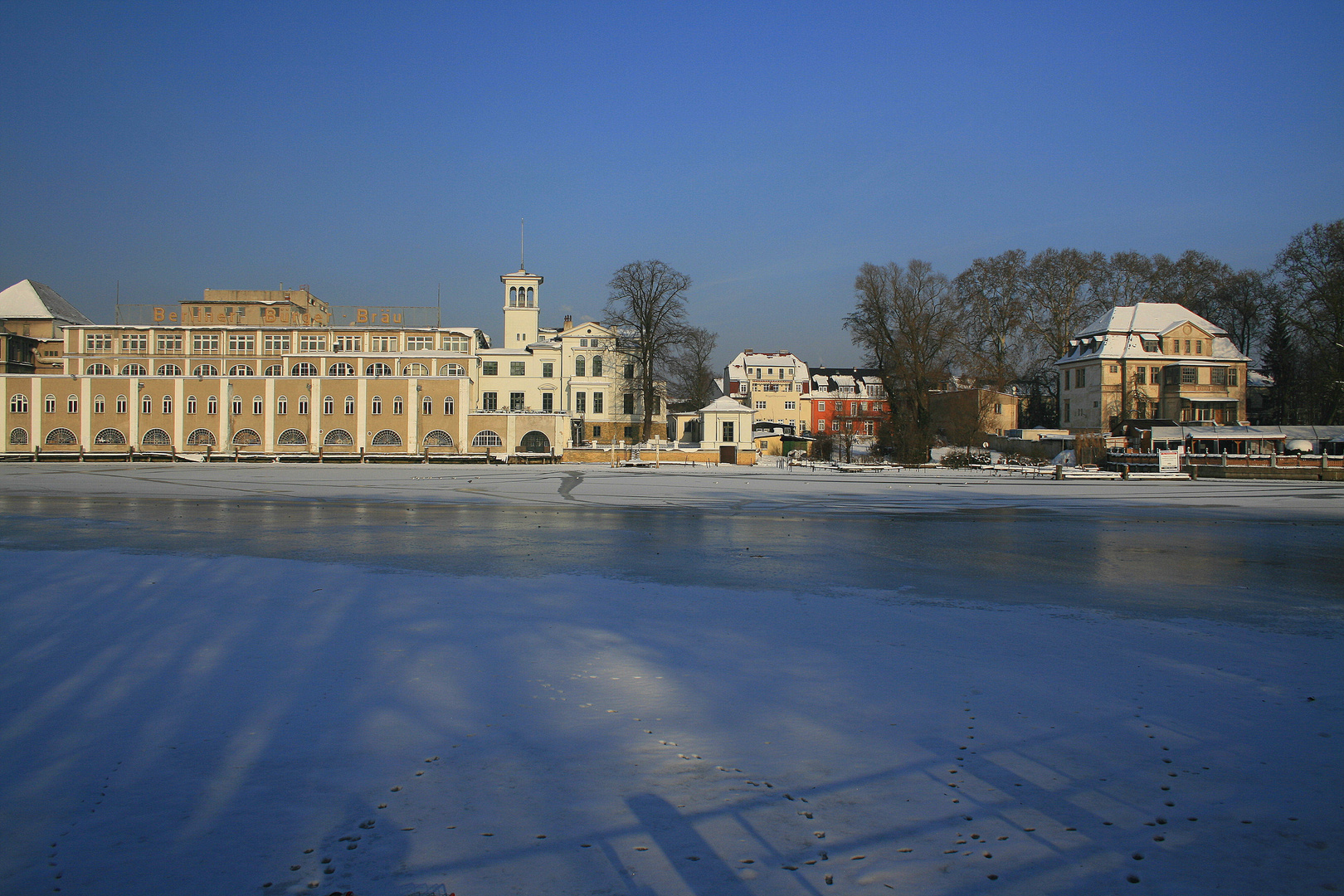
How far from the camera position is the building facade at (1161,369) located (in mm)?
61250

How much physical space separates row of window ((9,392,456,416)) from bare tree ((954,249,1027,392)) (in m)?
48.0

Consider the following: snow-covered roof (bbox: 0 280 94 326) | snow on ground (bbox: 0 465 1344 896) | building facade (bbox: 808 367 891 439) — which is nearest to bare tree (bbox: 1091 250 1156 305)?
building facade (bbox: 808 367 891 439)

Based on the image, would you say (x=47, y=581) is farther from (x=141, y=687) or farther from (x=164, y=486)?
(x=164, y=486)

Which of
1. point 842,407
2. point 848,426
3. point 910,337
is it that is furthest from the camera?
point 842,407

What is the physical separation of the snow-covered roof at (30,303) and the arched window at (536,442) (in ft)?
168

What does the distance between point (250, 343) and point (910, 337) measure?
58.9 metres

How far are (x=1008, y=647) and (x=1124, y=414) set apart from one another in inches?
2448

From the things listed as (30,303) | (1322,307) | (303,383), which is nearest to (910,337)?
(1322,307)

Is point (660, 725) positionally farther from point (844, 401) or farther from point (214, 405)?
point (844, 401)

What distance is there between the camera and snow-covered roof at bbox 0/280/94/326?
77.8 m

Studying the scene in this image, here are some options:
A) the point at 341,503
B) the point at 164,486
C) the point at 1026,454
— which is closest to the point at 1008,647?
the point at 341,503

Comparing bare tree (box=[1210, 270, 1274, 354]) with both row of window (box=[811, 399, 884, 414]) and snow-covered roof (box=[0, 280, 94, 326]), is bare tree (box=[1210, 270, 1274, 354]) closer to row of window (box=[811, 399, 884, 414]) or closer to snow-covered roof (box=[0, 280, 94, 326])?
row of window (box=[811, 399, 884, 414])

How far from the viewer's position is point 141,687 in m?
6.74

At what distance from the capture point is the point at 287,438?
61.8m
